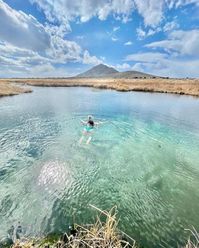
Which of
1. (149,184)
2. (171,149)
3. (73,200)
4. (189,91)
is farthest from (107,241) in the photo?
(189,91)

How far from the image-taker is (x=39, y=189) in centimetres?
Result: 1196

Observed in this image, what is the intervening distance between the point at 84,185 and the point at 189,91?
62265mm

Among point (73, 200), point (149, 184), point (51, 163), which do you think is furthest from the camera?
Answer: point (51, 163)

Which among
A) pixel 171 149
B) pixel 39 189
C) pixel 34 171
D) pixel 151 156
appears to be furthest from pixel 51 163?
pixel 171 149

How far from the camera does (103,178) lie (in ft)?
44.6

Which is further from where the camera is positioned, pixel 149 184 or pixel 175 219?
pixel 149 184

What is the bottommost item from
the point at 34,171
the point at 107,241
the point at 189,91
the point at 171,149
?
the point at 189,91

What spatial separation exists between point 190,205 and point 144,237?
391 centimetres

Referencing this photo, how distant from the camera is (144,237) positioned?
8.88 m

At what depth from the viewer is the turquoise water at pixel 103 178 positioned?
9.69 metres

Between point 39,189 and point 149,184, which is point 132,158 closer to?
point 149,184

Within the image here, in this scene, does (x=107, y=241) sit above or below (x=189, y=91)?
above

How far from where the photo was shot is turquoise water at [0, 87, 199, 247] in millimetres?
9688

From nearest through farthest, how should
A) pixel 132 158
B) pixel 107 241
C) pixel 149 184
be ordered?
1. pixel 107 241
2. pixel 149 184
3. pixel 132 158
